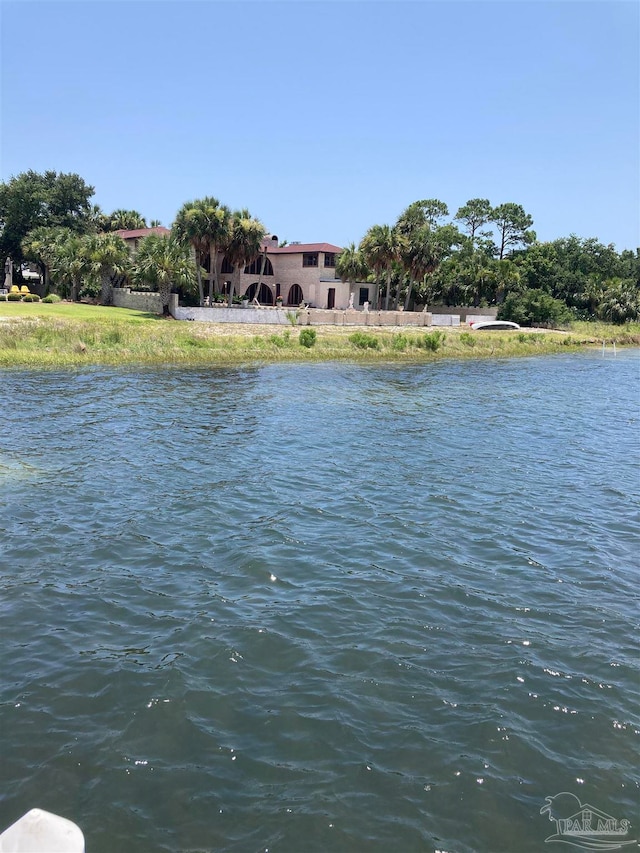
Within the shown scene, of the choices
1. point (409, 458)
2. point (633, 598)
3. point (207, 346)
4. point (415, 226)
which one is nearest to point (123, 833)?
point (633, 598)

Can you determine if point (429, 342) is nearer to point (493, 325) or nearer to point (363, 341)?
point (363, 341)

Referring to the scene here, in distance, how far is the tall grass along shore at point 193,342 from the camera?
41.0 m

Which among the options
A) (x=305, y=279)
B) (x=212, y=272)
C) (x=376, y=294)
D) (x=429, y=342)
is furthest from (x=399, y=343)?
(x=376, y=294)

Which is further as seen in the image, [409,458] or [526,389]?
[526,389]

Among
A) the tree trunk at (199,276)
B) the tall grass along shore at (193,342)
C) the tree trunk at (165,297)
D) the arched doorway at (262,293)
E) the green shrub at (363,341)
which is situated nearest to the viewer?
the tall grass along shore at (193,342)

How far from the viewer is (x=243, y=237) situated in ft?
202

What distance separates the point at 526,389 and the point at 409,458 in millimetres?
21023

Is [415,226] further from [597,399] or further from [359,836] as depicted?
[359,836]

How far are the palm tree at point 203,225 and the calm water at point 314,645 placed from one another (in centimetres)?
4260

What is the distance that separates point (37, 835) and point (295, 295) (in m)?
80.8

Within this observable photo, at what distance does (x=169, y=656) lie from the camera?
9.08 metres

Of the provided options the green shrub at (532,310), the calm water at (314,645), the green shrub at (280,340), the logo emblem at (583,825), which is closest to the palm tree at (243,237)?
the green shrub at (280,340)

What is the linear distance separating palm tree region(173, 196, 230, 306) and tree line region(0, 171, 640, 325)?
9cm

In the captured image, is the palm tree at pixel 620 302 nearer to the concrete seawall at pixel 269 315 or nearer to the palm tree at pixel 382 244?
the concrete seawall at pixel 269 315
